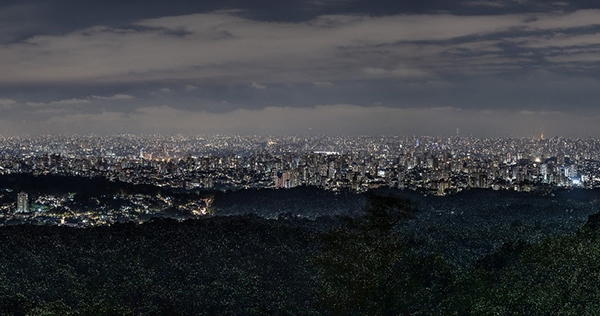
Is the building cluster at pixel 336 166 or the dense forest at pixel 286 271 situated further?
the building cluster at pixel 336 166

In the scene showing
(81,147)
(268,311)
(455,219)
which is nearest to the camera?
(268,311)

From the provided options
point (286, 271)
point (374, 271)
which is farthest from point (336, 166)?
point (374, 271)

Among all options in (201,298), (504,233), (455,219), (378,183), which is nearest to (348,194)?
(378,183)

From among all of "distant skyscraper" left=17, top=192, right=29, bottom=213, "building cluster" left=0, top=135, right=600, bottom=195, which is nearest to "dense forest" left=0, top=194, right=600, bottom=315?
"distant skyscraper" left=17, top=192, right=29, bottom=213

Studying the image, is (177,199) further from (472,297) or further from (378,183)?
(472,297)

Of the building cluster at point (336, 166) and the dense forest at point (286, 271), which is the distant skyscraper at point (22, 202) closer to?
the building cluster at point (336, 166)

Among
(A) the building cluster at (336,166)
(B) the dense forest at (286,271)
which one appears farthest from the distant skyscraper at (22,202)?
(B) the dense forest at (286,271)
